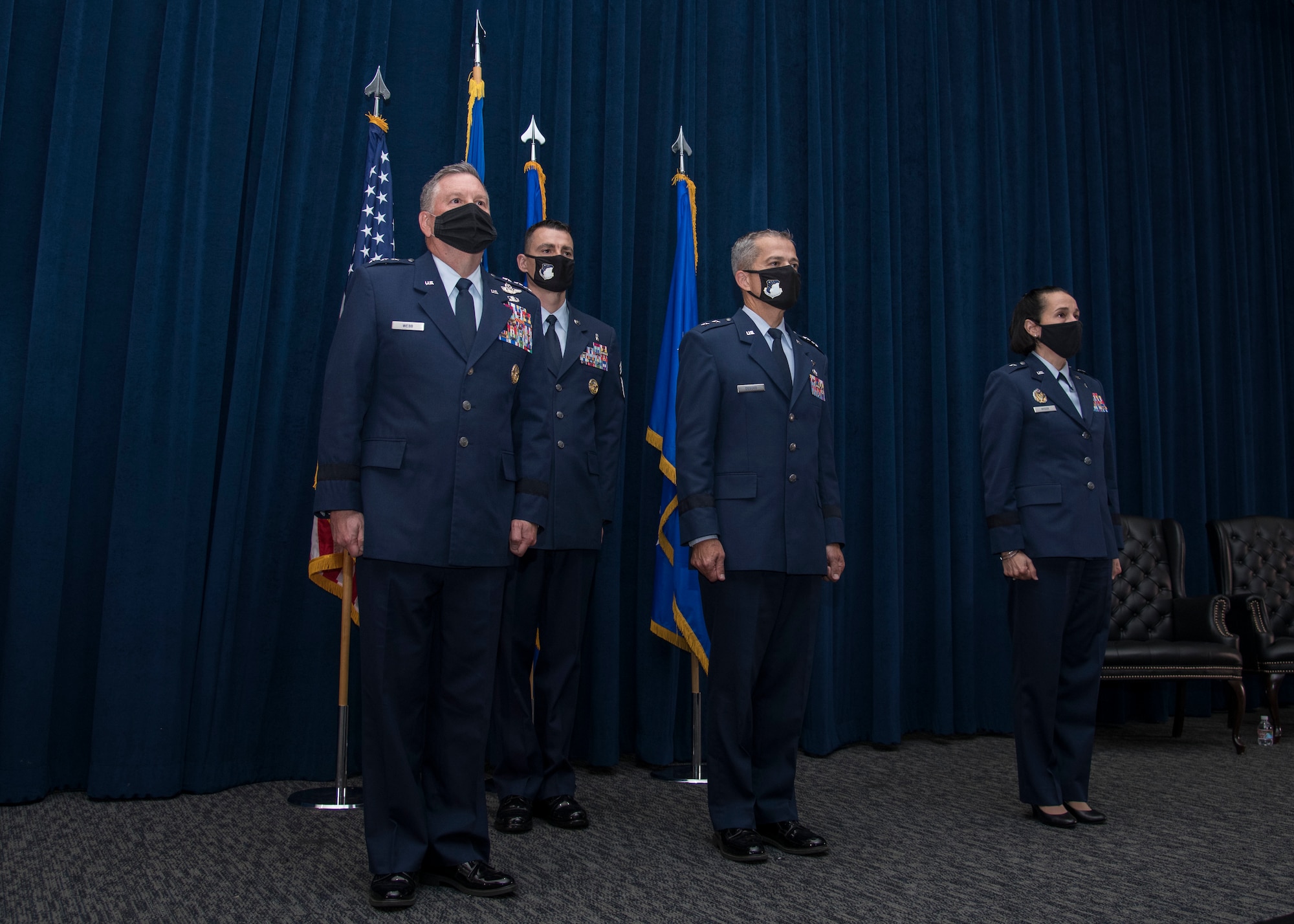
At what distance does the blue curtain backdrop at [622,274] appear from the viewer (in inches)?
122

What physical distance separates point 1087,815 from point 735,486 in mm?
1482

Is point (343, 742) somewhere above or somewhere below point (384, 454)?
below

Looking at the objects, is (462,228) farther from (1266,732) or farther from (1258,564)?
(1258,564)

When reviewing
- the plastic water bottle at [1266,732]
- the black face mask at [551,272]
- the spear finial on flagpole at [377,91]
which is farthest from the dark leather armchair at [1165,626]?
the spear finial on flagpole at [377,91]

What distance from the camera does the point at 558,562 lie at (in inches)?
119

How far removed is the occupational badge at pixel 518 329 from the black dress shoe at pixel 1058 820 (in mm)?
2019

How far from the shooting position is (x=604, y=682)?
3672 mm

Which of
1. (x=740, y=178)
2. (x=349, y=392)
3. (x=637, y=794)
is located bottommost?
(x=637, y=794)

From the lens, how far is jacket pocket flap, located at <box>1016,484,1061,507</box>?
2867 millimetres

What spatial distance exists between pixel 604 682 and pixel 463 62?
8.26 feet

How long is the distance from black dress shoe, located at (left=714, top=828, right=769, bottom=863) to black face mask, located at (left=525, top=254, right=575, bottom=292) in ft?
5.55

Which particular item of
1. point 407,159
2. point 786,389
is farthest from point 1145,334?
point 407,159

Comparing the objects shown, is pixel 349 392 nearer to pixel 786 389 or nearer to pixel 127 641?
pixel 786 389

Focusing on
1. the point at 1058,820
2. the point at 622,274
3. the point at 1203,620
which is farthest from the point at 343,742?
the point at 1203,620
